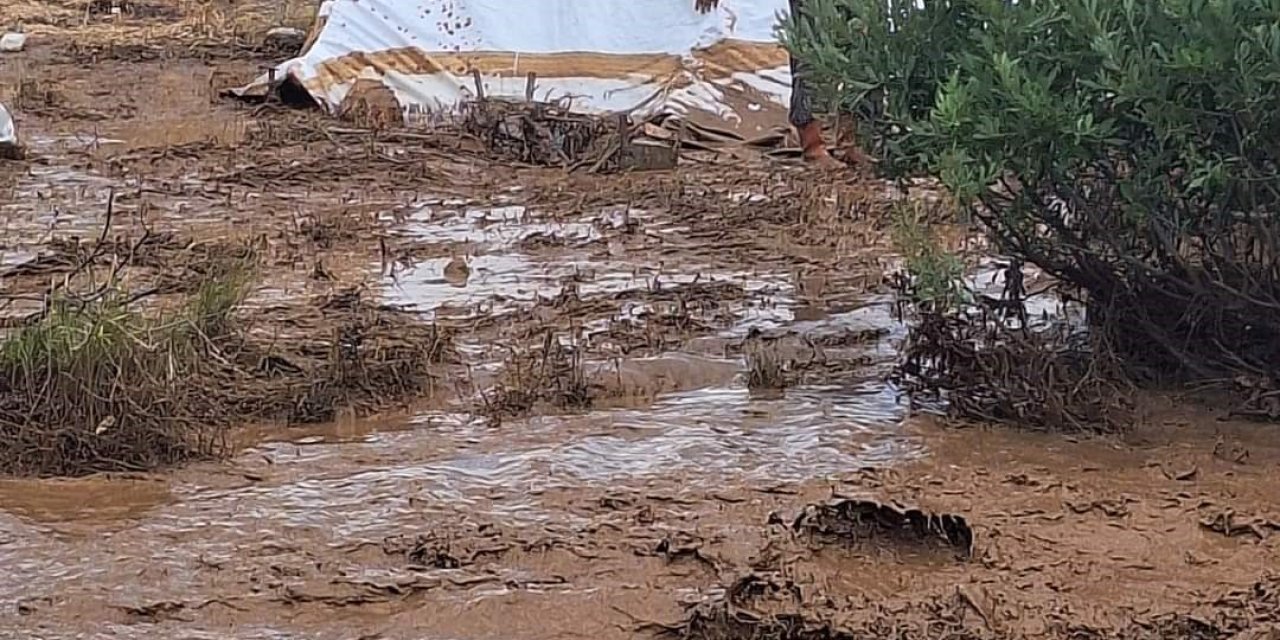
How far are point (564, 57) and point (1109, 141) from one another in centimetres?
654

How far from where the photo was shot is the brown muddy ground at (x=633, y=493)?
3.66m

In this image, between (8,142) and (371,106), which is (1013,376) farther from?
(371,106)

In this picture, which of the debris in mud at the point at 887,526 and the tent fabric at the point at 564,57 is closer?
the debris in mud at the point at 887,526

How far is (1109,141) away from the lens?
15.1ft

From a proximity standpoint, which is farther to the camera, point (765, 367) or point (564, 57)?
point (564, 57)

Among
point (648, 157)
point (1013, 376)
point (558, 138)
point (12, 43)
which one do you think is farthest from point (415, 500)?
point (12, 43)

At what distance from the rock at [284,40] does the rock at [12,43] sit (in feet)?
6.28

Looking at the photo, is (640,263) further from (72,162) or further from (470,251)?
(72,162)

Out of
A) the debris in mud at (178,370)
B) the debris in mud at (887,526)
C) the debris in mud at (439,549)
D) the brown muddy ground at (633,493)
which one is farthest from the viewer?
the debris in mud at (178,370)

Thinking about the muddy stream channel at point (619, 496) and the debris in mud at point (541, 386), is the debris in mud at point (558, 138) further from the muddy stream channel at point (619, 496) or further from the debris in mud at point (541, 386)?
the debris in mud at point (541, 386)

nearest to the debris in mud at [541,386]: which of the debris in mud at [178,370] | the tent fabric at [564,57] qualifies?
the debris in mud at [178,370]

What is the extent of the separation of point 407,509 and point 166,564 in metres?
0.61

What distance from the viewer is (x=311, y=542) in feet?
13.2

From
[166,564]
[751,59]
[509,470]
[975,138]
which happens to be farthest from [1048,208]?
[751,59]
